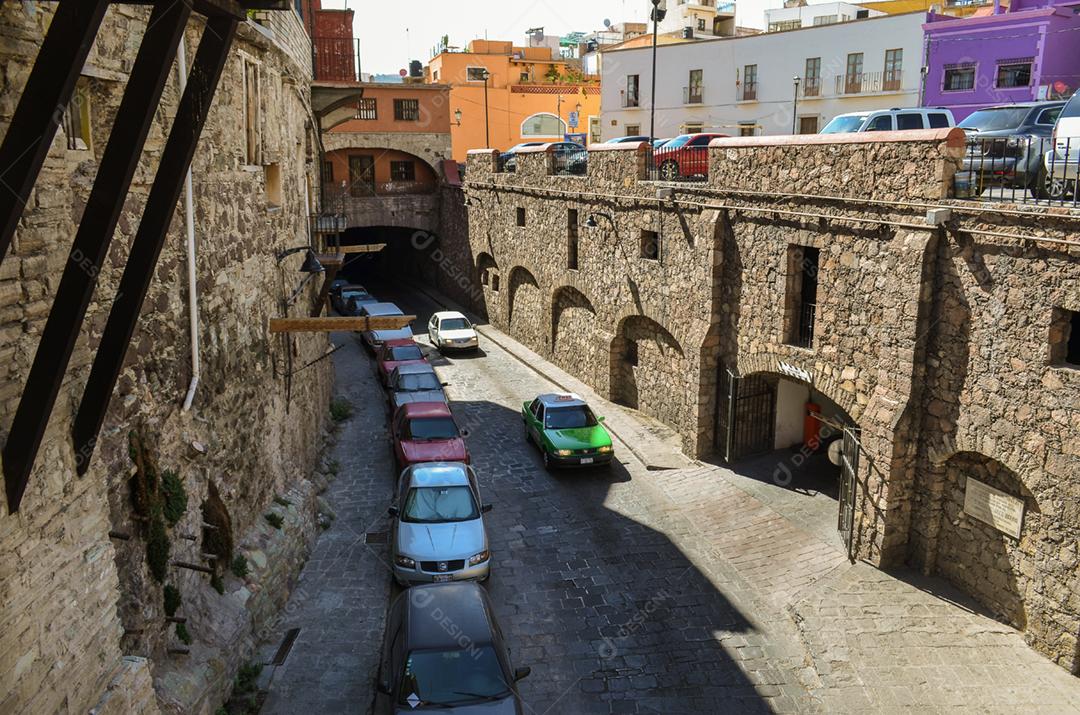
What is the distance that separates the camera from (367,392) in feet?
81.5

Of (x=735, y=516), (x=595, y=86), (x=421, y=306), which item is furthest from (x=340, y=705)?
(x=595, y=86)

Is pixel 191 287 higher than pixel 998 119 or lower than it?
lower

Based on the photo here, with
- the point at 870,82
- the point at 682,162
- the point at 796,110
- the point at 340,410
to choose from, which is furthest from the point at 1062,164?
the point at 796,110

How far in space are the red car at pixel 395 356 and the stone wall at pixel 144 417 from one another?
9799 mm

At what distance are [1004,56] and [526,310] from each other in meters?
19.6

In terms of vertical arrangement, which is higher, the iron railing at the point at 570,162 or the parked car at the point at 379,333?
the iron railing at the point at 570,162

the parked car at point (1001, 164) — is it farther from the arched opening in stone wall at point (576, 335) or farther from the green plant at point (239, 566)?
the arched opening in stone wall at point (576, 335)

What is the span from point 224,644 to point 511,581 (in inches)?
204

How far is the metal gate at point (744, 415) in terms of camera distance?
690 inches

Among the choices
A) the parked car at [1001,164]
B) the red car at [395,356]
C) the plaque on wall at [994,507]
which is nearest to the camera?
the plaque on wall at [994,507]

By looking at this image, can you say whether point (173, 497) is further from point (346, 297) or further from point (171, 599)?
point (346, 297)

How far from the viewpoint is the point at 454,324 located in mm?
29453

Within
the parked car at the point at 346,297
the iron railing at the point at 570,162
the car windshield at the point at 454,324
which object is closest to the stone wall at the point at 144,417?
the iron railing at the point at 570,162

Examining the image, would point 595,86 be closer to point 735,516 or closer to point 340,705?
point 735,516
